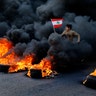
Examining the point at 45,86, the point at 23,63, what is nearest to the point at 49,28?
the point at 23,63

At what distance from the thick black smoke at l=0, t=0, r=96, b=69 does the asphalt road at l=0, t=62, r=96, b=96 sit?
185cm

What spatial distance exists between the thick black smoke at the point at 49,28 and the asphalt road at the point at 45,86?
1852mm

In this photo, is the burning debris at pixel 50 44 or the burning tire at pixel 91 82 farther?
the burning debris at pixel 50 44

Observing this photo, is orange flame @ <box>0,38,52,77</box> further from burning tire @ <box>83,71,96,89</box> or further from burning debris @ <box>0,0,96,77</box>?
burning tire @ <box>83,71,96,89</box>

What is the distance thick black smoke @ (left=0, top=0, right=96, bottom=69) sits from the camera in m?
17.9

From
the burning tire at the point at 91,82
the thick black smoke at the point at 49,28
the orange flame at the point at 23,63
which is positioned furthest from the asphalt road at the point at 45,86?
the thick black smoke at the point at 49,28

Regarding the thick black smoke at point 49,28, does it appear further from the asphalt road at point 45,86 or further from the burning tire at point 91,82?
the burning tire at point 91,82

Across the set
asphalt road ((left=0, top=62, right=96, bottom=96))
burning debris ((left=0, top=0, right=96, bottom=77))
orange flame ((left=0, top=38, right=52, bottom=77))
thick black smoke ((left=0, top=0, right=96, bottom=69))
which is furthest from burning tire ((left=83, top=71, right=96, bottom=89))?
thick black smoke ((left=0, top=0, right=96, bottom=69))

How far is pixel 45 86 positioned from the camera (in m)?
14.1

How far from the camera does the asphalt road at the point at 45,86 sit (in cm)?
1298

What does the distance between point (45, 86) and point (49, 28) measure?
912cm

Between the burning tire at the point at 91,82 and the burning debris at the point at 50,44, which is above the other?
the burning debris at the point at 50,44

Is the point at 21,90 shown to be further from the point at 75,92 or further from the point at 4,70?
the point at 4,70

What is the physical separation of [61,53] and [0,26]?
1535 cm
